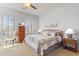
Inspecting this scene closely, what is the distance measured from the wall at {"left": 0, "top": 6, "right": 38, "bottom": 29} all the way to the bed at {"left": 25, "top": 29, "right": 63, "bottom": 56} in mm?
295

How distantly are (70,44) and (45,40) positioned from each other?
17.9 inches

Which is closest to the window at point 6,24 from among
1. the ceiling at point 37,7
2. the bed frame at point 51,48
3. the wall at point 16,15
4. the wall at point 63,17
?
the wall at point 16,15

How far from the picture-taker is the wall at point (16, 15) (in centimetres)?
192

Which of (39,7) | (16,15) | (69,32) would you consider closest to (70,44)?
(69,32)

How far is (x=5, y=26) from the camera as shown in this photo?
6.41ft

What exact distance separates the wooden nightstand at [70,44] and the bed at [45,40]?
0.09 meters

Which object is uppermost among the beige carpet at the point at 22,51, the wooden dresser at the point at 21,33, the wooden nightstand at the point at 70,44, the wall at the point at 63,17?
the wall at the point at 63,17

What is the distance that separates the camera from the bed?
1.95m

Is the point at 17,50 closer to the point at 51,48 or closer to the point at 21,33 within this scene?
the point at 21,33

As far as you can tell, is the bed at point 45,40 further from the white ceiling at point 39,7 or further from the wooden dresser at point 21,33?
the white ceiling at point 39,7

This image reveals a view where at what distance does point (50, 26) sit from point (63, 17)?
277mm

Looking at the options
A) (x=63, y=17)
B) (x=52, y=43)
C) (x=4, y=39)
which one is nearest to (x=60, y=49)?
(x=52, y=43)

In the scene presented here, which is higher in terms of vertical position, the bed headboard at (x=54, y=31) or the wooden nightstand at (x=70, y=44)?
the bed headboard at (x=54, y=31)

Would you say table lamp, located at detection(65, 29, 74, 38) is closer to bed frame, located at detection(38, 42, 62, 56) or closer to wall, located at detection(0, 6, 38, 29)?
bed frame, located at detection(38, 42, 62, 56)
